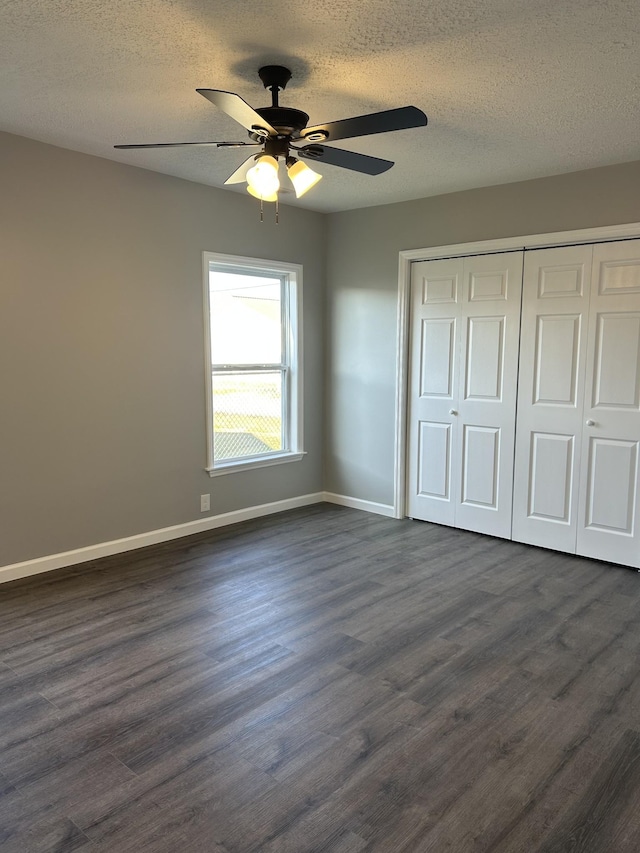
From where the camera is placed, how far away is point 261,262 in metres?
4.79

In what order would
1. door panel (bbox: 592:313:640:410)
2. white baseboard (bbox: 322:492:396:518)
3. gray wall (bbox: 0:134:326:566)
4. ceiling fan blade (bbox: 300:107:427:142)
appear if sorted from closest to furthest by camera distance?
ceiling fan blade (bbox: 300:107:427:142) → gray wall (bbox: 0:134:326:566) → door panel (bbox: 592:313:640:410) → white baseboard (bbox: 322:492:396:518)

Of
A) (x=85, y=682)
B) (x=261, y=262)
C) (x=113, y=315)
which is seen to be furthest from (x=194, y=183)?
(x=85, y=682)

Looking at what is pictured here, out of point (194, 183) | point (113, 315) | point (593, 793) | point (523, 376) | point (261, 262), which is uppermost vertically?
point (194, 183)

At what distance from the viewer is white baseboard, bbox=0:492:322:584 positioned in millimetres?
3652

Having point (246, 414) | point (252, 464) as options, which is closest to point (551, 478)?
point (252, 464)

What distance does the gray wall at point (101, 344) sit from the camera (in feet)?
11.5

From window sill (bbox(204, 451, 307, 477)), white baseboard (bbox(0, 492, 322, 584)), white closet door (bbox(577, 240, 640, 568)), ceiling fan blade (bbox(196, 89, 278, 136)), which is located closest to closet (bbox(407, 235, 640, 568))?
white closet door (bbox(577, 240, 640, 568))

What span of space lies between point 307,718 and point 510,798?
30.4 inches

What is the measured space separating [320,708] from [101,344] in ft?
8.73

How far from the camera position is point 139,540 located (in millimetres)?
4211

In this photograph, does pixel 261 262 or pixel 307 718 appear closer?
pixel 307 718

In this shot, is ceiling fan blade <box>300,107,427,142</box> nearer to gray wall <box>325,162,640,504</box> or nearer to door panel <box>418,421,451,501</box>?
gray wall <box>325,162,640,504</box>

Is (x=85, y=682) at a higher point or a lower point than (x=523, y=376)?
lower

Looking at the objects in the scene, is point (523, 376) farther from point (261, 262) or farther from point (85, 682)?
point (85, 682)
